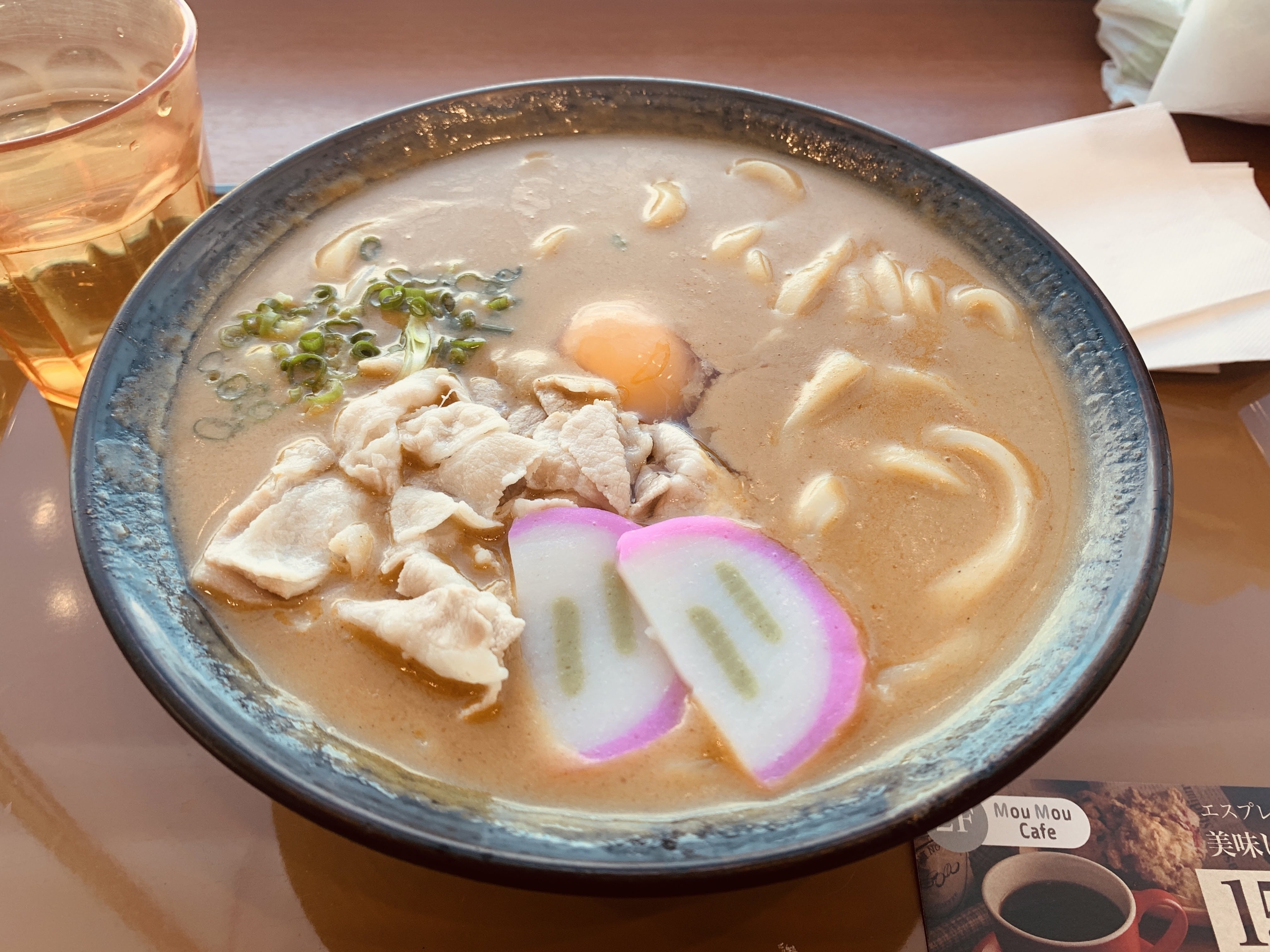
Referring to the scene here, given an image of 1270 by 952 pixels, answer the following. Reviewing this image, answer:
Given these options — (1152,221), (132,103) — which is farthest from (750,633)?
(1152,221)

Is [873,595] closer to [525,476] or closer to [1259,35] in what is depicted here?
[525,476]

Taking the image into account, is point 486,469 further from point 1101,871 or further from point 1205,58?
Result: point 1205,58

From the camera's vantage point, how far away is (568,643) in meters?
1.40

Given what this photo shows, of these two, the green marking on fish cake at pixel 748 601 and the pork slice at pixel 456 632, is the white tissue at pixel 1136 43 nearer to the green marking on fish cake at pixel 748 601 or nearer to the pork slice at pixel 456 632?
the green marking on fish cake at pixel 748 601

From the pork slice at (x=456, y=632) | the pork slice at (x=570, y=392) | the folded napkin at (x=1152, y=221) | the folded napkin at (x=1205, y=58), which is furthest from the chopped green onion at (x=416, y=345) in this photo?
the folded napkin at (x=1205, y=58)

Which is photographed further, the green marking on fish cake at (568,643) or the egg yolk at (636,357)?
the egg yolk at (636,357)

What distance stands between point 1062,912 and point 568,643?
882mm

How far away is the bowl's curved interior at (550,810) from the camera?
110 centimetres

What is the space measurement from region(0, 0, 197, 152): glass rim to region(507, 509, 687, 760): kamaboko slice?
1.09 metres

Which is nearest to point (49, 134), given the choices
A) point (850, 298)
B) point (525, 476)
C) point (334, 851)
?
point (525, 476)

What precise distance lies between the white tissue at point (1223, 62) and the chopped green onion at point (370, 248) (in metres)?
2.56

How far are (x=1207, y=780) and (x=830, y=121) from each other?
5.17 ft

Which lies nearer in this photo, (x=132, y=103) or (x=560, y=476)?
(x=560, y=476)

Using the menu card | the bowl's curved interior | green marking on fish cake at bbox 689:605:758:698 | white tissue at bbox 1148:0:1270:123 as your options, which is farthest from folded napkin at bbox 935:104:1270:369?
green marking on fish cake at bbox 689:605:758:698
